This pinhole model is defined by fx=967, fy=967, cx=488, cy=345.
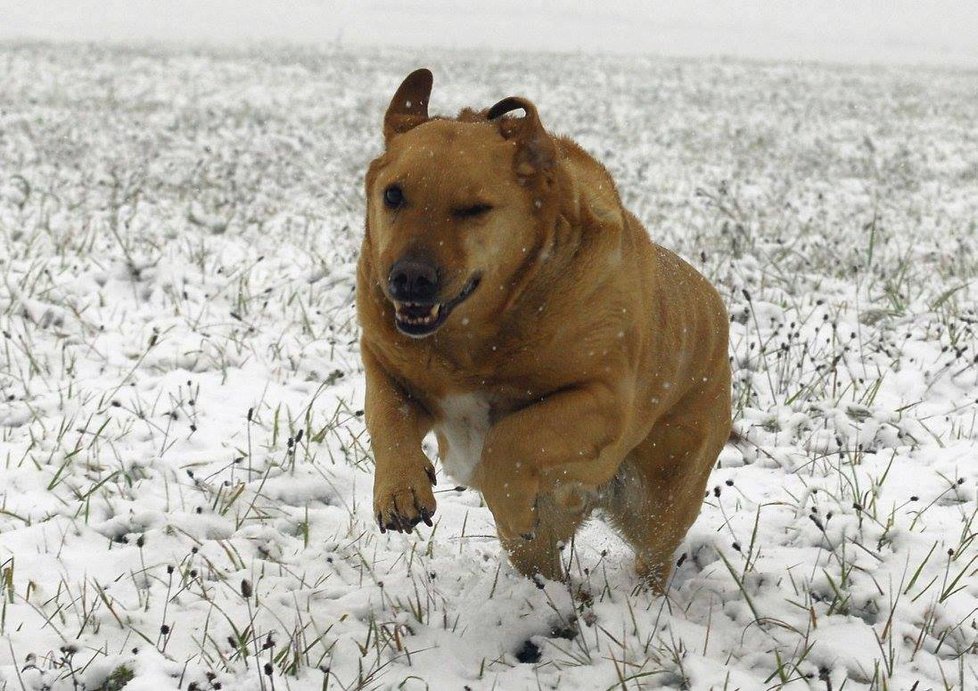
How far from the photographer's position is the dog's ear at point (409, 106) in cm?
332

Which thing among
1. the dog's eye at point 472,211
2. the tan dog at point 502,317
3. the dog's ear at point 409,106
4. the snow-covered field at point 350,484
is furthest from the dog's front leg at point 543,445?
the dog's ear at point 409,106

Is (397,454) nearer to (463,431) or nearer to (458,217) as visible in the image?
(463,431)

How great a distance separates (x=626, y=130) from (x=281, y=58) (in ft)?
43.3

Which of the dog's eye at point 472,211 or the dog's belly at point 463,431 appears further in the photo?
the dog's belly at point 463,431

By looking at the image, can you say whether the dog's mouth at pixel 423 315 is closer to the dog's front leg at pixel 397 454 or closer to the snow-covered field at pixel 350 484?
the dog's front leg at pixel 397 454

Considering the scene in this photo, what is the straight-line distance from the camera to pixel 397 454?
3035 mm

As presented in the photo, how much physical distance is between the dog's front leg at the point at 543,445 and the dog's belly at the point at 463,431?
0.11 metres

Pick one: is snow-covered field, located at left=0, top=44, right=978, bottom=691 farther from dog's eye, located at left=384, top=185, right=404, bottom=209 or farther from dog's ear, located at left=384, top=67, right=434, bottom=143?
dog's ear, located at left=384, top=67, right=434, bottom=143

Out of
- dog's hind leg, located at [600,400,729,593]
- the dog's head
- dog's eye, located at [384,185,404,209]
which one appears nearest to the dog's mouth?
the dog's head

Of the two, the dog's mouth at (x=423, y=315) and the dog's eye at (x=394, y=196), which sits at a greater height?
the dog's eye at (x=394, y=196)

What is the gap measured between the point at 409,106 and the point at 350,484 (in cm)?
172

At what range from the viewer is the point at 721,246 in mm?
8562

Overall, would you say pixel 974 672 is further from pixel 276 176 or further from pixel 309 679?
pixel 276 176

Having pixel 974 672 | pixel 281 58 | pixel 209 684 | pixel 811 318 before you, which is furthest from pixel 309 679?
pixel 281 58
